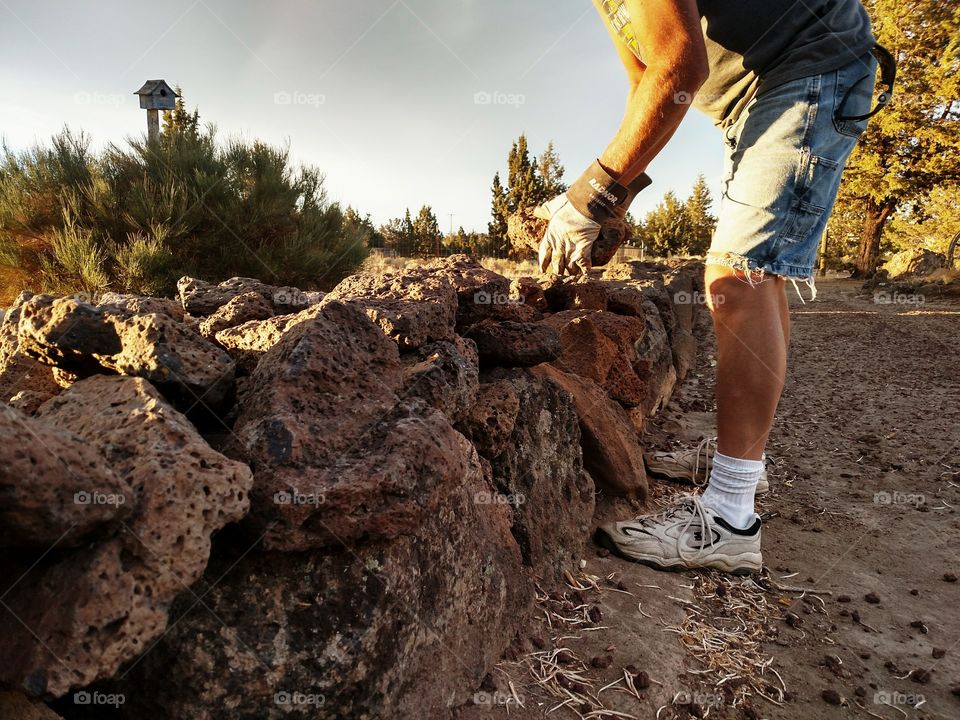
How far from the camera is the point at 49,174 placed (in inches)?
256

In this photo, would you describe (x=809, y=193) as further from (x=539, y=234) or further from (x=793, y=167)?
(x=539, y=234)

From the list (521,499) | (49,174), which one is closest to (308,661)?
(521,499)

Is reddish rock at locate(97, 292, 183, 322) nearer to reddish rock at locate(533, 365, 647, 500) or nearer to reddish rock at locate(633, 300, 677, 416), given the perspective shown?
reddish rock at locate(533, 365, 647, 500)

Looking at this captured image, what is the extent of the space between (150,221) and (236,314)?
5.41 meters

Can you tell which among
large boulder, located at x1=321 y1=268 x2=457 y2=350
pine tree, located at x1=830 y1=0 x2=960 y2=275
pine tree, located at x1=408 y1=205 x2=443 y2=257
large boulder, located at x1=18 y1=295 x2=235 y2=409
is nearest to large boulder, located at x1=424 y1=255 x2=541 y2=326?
large boulder, located at x1=321 y1=268 x2=457 y2=350

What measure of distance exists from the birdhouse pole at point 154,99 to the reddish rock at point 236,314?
7304 mm

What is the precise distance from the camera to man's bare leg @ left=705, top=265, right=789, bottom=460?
2.26 metres

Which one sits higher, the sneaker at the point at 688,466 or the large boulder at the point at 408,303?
the large boulder at the point at 408,303

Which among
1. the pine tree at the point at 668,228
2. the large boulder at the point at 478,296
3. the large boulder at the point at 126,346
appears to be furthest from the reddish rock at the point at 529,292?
the pine tree at the point at 668,228

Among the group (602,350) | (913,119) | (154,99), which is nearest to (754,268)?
(602,350)

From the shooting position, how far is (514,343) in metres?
2.18

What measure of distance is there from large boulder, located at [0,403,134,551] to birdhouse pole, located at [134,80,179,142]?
833 centimetres

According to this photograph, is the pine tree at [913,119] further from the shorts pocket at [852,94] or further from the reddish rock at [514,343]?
the reddish rock at [514,343]

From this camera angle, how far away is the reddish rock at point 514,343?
2.18 meters
